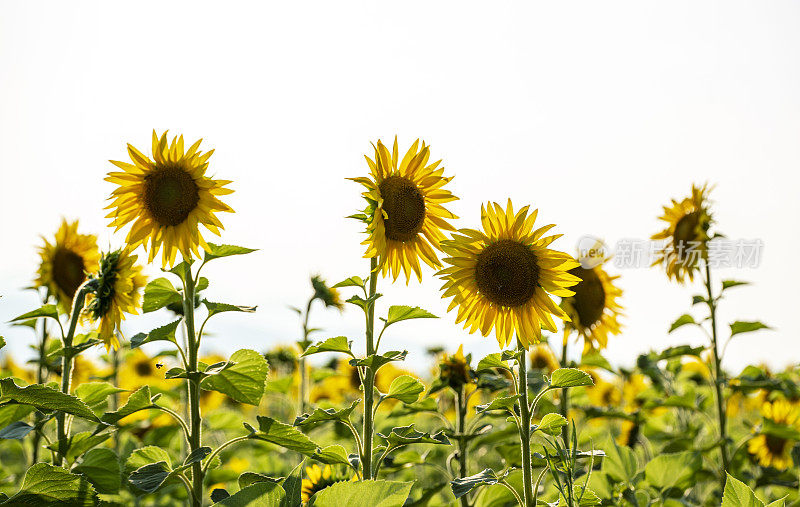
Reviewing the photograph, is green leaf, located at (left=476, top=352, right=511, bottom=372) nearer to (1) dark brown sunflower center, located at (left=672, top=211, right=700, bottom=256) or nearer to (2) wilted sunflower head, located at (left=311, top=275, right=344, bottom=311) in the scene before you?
(2) wilted sunflower head, located at (left=311, top=275, right=344, bottom=311)

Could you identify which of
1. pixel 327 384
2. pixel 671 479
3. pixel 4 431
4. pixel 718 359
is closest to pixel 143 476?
pixel 4 431

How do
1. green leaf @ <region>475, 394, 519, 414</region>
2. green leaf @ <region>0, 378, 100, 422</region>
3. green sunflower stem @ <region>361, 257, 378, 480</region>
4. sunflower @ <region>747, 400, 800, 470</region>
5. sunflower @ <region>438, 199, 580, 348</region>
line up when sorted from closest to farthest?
green leaf @ <region>0, 378, 100, 422</region> → green leaf @ <region>475, 394, 519, 414</region> → green sunflower stem @ <region>361, 257, 378, 480</region> → sunflower @ <region>438, 199, 580, 348</region> → sunflower @ <region>747, 400, 800, 470</region>

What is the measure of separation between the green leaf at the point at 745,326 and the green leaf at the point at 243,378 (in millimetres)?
2494

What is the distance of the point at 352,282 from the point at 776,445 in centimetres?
362

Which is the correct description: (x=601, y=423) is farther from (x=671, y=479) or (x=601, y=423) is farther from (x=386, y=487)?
(x=386, y=487)

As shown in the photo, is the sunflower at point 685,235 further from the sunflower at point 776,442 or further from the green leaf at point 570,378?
the green leaf at point 570,378

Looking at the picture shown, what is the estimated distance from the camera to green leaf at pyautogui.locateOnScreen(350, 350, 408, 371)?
6.48 ft

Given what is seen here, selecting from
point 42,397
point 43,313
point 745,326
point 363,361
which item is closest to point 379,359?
point 363,361

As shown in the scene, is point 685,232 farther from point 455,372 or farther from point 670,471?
point 455,372

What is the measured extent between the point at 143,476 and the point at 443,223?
1273 millimetres

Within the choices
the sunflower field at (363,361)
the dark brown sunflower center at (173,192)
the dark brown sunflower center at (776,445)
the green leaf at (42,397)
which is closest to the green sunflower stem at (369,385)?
the sunflower field at (363,361)

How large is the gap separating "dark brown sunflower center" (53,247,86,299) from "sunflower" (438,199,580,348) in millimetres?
1836

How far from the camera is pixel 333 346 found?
83.4 inches

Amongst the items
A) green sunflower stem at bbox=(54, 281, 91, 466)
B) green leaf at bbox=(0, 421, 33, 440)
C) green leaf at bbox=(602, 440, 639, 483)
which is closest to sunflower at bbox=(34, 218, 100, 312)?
green sunflower stem at bbox=(54, 281, 91, 466)
